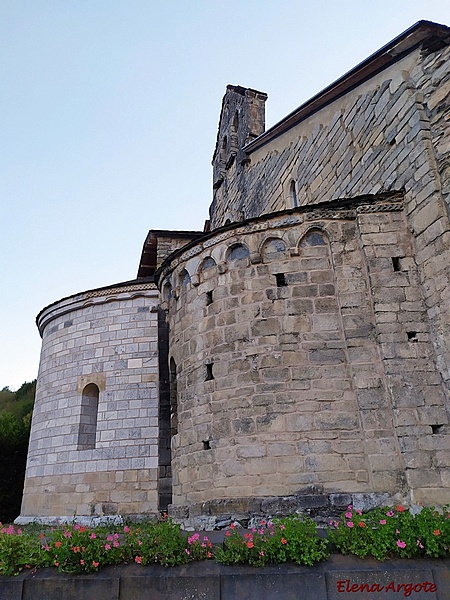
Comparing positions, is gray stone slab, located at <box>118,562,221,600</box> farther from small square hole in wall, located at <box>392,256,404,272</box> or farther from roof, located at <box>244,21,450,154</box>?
roof, located at <box>244,21,450,154</box>

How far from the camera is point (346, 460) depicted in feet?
17.5

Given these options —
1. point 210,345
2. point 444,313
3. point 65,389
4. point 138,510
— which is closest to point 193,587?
point 210,345

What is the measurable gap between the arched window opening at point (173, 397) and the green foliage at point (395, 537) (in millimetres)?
4044

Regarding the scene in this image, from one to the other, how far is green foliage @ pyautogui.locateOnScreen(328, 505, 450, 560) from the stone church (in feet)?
5.01

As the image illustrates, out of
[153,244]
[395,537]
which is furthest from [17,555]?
[153,244]

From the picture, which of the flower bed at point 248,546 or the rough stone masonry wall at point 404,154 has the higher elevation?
the rough stone masonry wall at point 404,154

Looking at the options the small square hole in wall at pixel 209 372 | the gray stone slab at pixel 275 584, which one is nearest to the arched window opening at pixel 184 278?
the small square hole in wall at pixel 209 372

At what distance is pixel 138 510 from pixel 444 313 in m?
6.20

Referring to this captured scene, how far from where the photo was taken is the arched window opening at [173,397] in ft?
24.1

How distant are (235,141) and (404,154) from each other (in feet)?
27.5

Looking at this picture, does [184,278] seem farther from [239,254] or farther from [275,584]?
[275,584]

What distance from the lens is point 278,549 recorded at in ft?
11.3

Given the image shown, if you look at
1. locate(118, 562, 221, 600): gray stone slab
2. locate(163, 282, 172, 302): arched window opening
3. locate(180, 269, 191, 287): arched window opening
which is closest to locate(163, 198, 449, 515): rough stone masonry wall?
locate(180, 269, 191, 287): arched window opening
